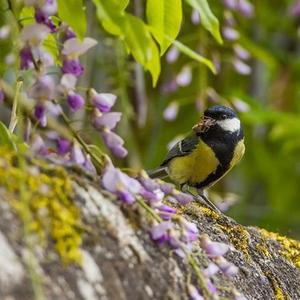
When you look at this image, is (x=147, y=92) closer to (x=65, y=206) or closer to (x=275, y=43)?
(x=275, y=43)

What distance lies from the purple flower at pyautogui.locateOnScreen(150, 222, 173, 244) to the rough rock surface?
28 mm

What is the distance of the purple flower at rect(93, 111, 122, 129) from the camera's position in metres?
1.71

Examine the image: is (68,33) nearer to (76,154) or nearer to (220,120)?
(76,154)

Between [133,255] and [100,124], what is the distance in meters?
0.26

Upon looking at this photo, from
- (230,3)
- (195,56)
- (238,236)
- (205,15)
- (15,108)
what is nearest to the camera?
(15,108)

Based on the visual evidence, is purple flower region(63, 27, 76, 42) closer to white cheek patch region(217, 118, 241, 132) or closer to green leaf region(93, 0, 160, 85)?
green leaf region(93, 0, 160, 85)

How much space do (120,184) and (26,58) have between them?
0.28 m

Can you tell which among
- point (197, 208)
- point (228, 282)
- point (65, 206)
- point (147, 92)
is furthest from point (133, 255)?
point (147, 92)

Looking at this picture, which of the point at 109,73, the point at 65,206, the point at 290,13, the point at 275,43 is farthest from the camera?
the point at 275,43

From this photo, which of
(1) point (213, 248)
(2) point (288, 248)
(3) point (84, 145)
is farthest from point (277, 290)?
(3) point (84, 145)

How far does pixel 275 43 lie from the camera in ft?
20.1

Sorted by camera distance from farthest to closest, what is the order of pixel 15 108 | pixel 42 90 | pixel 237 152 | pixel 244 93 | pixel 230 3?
pixel 244 93 < pixel 230 3 < pixel 237 152 < pixel 15 108 < pixel 42 90

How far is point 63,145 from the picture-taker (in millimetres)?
1679

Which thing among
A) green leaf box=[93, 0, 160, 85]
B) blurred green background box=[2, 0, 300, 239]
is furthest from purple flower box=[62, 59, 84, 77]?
blurred green background box=[2, 0, 300, 239]
